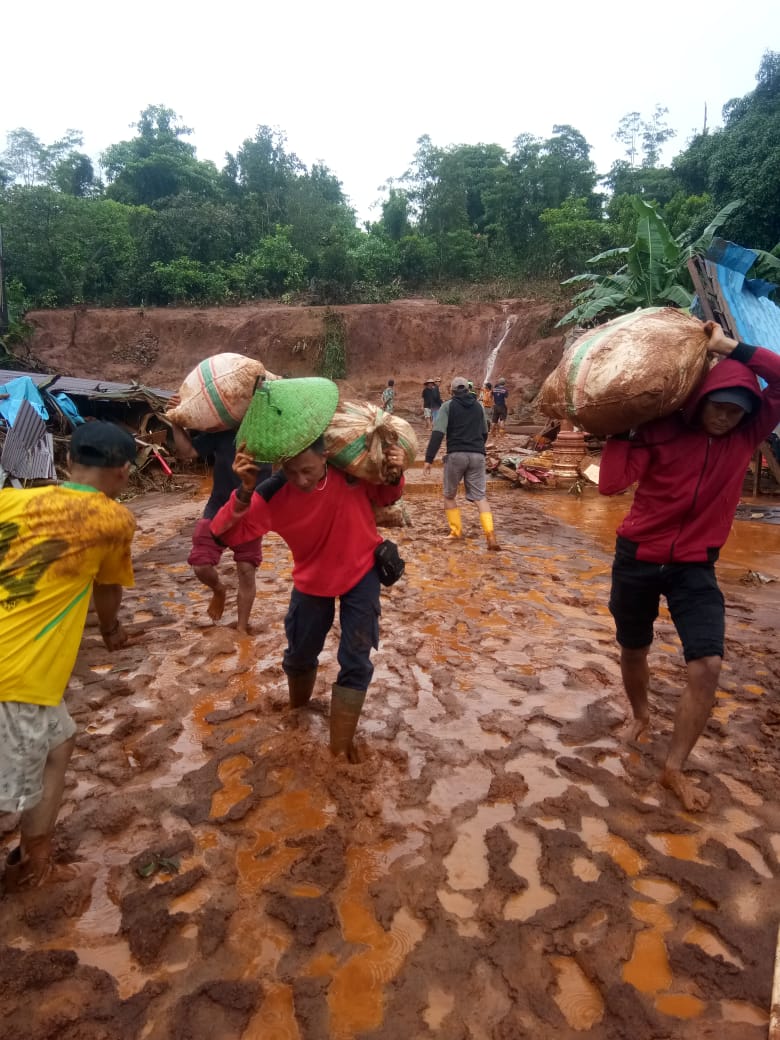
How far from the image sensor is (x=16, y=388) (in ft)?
30.5

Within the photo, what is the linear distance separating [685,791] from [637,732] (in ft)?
1.69

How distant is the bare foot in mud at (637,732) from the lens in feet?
10.00

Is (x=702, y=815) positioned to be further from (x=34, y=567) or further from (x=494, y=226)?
(x=494, y=226)

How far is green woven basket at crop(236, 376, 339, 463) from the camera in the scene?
234cm

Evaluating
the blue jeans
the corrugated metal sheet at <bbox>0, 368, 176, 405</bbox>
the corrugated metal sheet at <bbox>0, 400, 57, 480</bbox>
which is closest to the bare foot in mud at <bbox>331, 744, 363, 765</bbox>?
the blue jeans

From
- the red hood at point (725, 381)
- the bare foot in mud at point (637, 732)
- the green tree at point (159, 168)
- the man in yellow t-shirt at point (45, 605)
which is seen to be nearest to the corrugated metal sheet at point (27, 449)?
the man in yellow t-shirt at point (45, 605)

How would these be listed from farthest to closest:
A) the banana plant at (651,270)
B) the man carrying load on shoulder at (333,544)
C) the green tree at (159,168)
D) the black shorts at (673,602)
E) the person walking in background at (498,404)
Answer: the green tree at (159,168), the person walking in background at (498,404), the banana plant at (651,270), the man carrying load on shoulder at (333,544), the black shorts at (673,602)

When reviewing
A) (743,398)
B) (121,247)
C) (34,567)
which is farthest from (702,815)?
(121,247)

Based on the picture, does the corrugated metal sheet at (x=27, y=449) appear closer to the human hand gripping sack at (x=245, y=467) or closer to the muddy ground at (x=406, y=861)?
the muddy ground at (x=406, y=861)

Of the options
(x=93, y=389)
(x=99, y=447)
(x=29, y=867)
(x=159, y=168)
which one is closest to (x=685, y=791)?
(x=29, y=867)

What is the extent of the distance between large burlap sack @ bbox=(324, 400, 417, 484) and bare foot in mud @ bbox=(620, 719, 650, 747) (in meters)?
1.65

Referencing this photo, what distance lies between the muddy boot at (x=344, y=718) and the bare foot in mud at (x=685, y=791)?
1.28 meters

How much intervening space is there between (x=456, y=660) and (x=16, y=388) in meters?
8.21

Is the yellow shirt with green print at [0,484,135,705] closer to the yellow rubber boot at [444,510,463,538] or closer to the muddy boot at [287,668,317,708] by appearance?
the muddy boot at [287,668,317,708]
